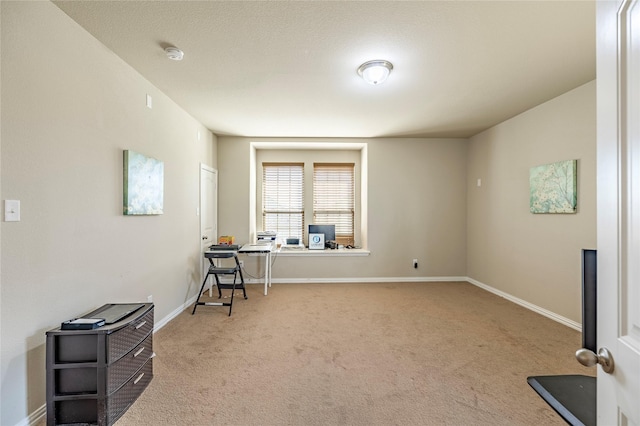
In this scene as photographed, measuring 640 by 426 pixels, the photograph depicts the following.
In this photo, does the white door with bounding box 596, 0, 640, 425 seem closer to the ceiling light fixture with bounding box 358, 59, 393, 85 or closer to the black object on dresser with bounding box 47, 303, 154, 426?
the ceiling light fixture with bounding box 358, 59, 393, 85

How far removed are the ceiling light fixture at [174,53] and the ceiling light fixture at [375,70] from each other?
1537mm

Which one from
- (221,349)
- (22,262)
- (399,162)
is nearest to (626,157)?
(22,262)

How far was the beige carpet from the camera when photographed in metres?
1.81

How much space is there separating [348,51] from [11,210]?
2481 mm

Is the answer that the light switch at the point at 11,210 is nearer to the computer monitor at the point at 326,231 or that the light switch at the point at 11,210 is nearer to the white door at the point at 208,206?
the white door at the point at 208,206

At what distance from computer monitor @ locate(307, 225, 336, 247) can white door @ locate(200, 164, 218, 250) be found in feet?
5.57

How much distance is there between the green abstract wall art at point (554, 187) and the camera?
3.10m

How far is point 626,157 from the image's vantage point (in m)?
0.66

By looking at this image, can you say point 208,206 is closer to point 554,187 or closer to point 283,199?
point 283,199

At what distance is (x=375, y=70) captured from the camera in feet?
8.28

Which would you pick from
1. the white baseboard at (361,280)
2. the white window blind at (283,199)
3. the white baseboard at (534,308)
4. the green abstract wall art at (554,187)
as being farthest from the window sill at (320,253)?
the green abstract wall art at (554,187)

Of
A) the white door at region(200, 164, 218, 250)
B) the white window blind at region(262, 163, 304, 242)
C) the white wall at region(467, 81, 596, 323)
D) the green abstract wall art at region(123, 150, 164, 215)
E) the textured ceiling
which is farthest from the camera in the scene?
the white window blind at region(262, 163, 304, 242)

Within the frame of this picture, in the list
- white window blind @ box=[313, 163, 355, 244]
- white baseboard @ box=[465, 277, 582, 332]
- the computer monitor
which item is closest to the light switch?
the computer monitor

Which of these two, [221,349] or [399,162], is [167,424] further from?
[399,162]
